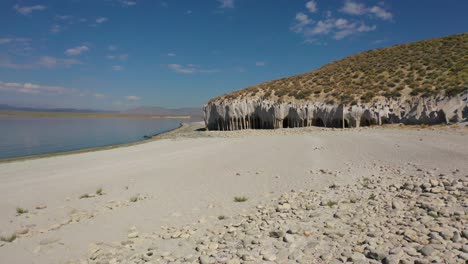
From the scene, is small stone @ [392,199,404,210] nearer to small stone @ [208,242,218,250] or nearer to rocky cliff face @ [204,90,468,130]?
small stone @ [208,242,218,250]

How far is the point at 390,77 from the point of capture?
32.7 m

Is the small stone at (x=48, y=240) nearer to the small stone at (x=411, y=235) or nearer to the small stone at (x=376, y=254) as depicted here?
the small stone at (x=376, y=254)

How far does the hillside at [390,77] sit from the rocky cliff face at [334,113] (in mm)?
3386

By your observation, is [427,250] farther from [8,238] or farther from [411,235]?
[8,238]

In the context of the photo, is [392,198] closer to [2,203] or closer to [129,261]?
[129,261]

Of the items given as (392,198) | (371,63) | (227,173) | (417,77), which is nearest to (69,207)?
(227,173)

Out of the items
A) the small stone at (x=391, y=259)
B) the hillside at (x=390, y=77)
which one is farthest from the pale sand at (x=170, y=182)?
the hillside at (x=390, y=77)

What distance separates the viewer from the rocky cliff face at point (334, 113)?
16812mm

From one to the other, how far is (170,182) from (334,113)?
50.8ft

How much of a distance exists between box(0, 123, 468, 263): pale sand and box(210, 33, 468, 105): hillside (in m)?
15.2

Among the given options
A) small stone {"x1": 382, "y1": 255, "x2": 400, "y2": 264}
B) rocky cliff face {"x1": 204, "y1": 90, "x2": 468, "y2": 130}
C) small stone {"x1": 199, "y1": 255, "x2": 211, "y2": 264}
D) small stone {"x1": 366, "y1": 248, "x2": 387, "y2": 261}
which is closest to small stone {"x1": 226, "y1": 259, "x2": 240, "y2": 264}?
small stone {"x1": 199, "y1": 255, "x2": 211, "y2": 264}

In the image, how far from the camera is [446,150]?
31.1ft

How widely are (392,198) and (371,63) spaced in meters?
39.0

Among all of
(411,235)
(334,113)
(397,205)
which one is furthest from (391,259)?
(334,113)
